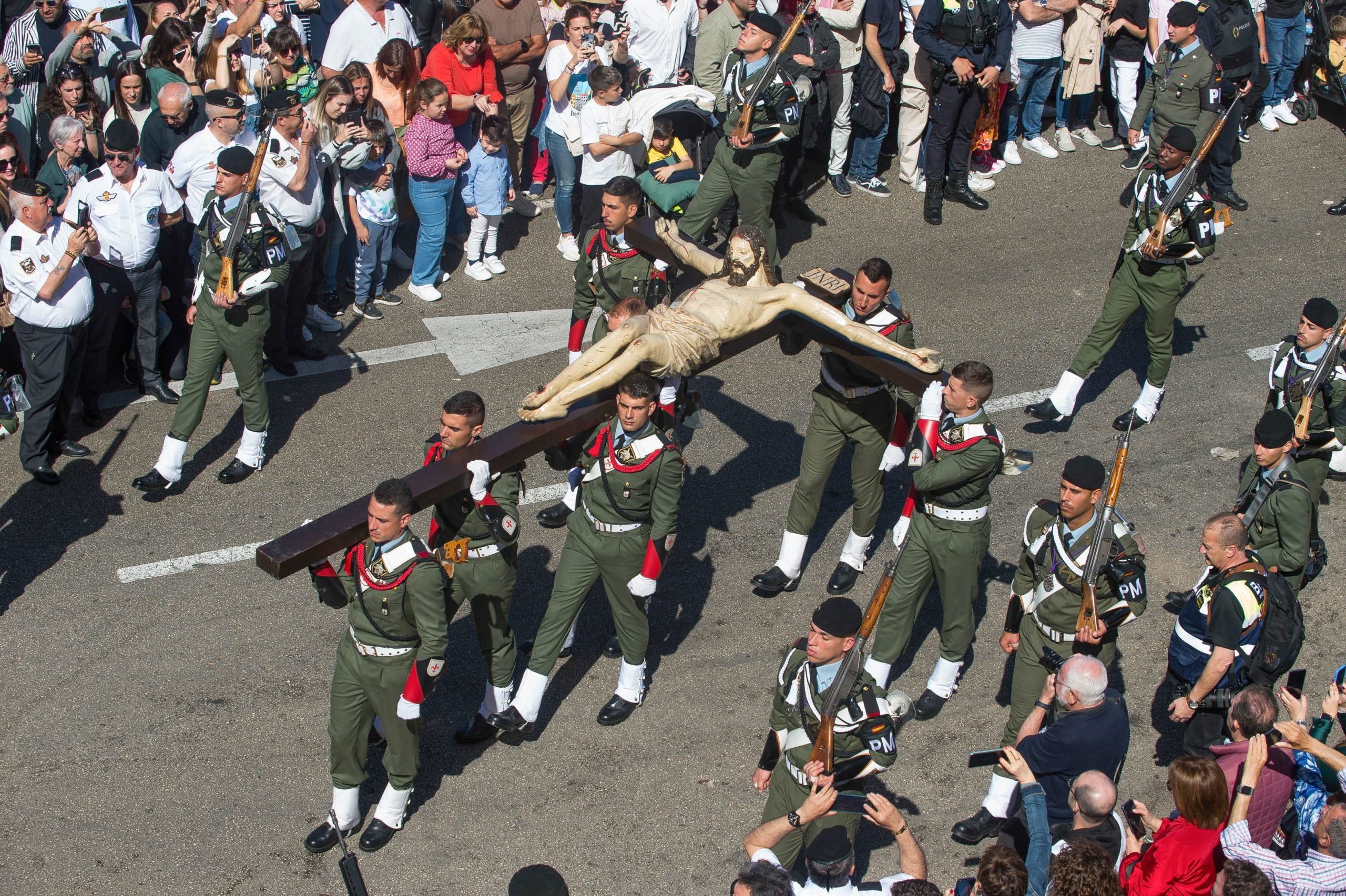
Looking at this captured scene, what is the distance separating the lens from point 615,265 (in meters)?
9.08

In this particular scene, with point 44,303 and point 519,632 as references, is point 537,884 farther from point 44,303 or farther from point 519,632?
point 44,303

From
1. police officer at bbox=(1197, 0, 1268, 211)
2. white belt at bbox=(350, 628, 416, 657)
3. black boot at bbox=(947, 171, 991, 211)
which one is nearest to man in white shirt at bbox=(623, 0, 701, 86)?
black boot at bbox=(947, 171, 991, 211)

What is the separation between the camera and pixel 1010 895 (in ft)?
15.8

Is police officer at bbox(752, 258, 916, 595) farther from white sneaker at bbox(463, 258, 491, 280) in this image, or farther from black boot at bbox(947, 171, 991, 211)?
black boot at bbox(947, 171, 991, 211)

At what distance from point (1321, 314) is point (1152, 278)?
5.27 ft

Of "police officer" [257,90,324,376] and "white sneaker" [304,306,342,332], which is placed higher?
"police officer" [257,90,324,376]

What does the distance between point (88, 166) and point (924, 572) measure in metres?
6.71

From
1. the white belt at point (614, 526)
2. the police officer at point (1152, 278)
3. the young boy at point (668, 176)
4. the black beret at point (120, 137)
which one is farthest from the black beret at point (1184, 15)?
the black beret at point (120, 137)

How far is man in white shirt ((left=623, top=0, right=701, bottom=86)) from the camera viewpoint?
11.9 m

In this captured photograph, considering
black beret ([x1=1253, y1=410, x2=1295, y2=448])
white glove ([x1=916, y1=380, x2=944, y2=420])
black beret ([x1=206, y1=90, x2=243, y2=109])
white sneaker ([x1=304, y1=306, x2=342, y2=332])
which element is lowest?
white sneaker ([x1=304, y1=306, x2=342, y2=332])

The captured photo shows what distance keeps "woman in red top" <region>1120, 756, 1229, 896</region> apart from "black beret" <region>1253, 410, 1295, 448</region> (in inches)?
101

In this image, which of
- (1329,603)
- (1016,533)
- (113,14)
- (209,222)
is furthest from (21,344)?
(1329,603)

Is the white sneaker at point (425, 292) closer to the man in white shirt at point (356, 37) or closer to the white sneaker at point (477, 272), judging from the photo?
the white sneaker at point (477, 272)

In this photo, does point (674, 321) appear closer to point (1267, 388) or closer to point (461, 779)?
point (461, 779)
